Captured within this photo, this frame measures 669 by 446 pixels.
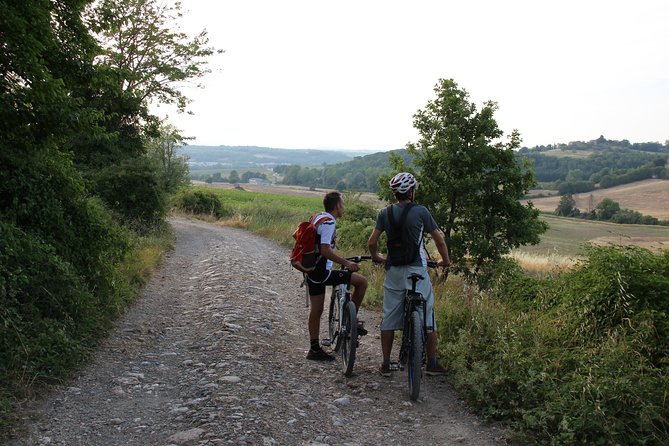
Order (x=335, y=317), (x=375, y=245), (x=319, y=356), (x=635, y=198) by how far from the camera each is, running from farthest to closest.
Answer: (x=635, y=198) → (x=335, y=317) → (x=319, y=356) → (x=375, y=245)

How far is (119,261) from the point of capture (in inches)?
412

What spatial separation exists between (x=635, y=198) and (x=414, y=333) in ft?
200

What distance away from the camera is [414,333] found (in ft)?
17.9

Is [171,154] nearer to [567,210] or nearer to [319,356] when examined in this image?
[567,210]

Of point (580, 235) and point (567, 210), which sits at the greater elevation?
point (580, 235)

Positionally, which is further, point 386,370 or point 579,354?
point 386,370

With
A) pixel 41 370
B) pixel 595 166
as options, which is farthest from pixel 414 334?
pixel 595 166

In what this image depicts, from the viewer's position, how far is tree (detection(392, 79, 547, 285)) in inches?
486

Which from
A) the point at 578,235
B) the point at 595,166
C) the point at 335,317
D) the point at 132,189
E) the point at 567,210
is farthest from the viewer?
the point at 595,166

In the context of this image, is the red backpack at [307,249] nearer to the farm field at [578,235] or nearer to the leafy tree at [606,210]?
the farm field at [578,235]

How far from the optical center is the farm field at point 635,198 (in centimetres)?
4898

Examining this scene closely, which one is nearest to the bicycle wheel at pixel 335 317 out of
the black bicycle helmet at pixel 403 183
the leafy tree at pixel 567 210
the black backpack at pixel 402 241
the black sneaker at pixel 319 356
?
the black sneaker at pixel 319 356

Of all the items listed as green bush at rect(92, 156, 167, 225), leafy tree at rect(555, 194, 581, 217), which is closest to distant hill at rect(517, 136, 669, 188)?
leafy tree at rect(555, 194, 581, 217)

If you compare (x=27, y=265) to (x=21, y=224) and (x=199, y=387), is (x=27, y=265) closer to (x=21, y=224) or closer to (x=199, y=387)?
(x=21, y=224)
